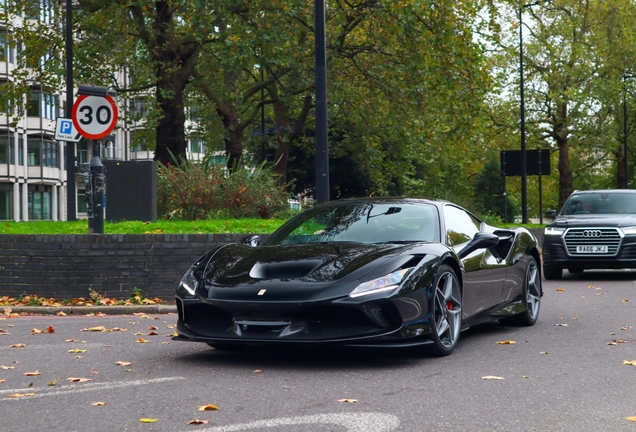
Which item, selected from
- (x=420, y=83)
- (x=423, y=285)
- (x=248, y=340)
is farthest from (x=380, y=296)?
(x=420, y=83)

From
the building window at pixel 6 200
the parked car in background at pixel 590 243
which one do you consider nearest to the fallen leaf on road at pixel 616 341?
the parked car in background at pixel 590 243

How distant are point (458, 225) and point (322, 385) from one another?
9.77 feet

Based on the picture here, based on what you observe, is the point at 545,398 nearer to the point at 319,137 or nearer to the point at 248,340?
the point at 248,340

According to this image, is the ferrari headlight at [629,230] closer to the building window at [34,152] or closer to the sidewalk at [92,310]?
the sidewalk at [92,310]

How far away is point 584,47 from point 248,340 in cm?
4310

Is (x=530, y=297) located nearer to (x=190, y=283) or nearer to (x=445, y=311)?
(x=445, y=311)

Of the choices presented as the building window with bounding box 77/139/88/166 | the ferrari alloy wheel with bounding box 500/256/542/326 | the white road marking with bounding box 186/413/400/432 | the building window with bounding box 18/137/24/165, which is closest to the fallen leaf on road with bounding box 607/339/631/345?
the ferrari alloy wheel with bounding box 500/256/542/326

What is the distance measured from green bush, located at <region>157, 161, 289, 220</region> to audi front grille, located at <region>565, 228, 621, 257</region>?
16.6 feet

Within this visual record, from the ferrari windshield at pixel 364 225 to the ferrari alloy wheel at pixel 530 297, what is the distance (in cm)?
197

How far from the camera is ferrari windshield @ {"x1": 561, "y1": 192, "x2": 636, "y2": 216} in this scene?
18375 mm

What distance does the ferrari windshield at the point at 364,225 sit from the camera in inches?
334

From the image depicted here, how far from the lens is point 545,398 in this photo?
6242 mm

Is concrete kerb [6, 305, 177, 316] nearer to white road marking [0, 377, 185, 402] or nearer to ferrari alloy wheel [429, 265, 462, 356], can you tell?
ferrari alloy wheel [429, 265, 462, 356]

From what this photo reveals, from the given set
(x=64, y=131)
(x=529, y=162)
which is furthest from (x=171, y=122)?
(x=529, y=162)
